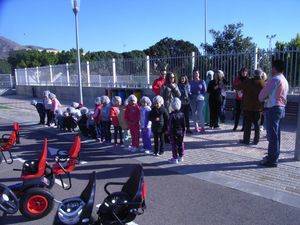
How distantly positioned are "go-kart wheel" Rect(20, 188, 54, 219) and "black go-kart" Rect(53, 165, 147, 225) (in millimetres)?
1039

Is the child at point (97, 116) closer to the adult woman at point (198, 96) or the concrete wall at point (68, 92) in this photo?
the adult woman at point (198, 96)

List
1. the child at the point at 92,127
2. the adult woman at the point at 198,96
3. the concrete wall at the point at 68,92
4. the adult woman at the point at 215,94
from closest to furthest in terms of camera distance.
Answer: the adult woman at the point at 215,94 → the adult woman at the point at 198,96 → the child at the point at 92,127 → the concrete wall at the point at 68,92

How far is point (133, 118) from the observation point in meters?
9.08

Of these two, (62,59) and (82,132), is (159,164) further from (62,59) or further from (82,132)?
(62,59)

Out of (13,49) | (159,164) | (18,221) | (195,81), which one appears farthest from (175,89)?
(13,49)

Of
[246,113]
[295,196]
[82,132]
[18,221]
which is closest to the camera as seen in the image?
[18,221]

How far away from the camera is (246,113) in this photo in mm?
8906

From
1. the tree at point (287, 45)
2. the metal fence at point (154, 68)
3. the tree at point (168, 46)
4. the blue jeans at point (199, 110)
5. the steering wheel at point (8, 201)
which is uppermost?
the tree at point (168, 46)

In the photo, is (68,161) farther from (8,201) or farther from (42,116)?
(42,116)

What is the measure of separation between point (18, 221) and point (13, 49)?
62.6 meters

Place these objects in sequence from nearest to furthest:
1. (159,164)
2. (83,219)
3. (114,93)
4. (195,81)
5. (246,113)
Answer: (83,219)
(159,164)
(246,113)
(195,81)
(114,93)

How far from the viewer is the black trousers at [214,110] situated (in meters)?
10.8

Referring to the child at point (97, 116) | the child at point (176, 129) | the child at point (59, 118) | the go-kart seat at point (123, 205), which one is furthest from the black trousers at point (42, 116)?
the go-kart seat at point (123, 205)

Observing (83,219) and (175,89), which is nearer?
(83,219)
